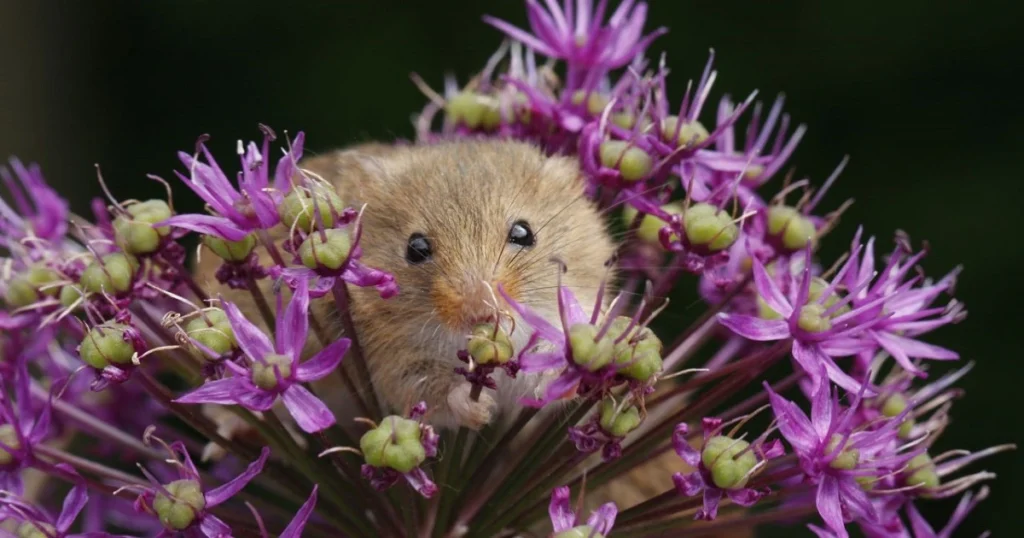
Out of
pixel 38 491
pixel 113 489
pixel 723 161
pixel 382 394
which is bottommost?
pixel 38 491

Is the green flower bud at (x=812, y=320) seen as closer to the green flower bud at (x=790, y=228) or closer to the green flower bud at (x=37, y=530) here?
the green flower bud at (x=790, y=228)

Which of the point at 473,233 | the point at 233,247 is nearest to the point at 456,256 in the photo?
the point at 473,233

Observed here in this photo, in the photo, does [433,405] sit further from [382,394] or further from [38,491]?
[38,491]

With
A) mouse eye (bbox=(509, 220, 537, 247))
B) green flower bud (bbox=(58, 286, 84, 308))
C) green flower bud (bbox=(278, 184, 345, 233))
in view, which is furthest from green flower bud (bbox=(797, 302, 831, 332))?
green flower bud (bbox=(58, 286, 84, 308))

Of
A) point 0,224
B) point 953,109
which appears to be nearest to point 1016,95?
point 953,109

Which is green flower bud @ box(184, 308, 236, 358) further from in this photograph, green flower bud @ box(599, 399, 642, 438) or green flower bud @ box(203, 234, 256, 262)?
green flower bud @ box(599, 399, 642, 438)

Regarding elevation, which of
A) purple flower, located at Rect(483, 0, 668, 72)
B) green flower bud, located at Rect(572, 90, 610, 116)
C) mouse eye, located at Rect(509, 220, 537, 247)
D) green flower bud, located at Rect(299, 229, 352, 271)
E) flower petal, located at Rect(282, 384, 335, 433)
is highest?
purple flower, located at Rect(483, 0, 668, 72)

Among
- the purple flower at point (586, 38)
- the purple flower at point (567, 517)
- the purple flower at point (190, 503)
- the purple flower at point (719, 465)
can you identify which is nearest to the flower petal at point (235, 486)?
the purple flower at point (190, 503)
